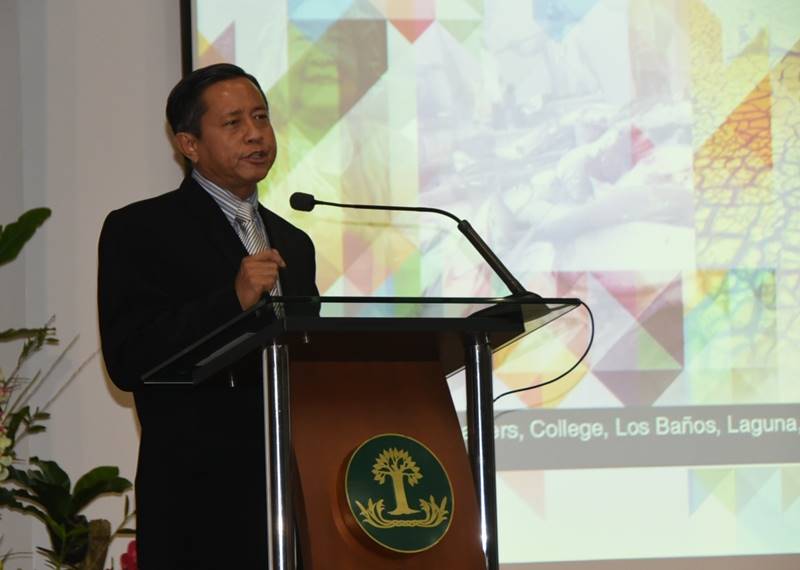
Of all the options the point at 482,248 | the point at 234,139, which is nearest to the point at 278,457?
the point at 482,248

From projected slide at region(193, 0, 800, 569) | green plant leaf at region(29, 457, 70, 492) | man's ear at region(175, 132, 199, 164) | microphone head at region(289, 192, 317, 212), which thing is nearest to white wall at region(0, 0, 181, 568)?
projected slide at region(193, 0, 800, 569)

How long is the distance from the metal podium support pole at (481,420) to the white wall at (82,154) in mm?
2056

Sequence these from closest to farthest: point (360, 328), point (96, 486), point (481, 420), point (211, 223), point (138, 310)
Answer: point (360, 328)
point (481, 420)
point (138, 310)
point (211, 223)
point (96, 486)

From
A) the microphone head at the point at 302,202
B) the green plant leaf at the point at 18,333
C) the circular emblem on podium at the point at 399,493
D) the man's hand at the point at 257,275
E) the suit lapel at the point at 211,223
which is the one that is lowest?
the circular emblem on podium at the point at 399,493

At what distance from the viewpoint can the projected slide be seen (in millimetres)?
3523

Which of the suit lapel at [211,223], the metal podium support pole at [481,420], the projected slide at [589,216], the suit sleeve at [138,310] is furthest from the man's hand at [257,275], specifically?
the projected slide at [589,216]

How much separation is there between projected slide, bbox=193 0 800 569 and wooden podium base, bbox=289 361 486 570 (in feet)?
5.70

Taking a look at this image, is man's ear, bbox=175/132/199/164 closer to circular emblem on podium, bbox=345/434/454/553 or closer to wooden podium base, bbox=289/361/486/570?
wooden podium base, bbox=289/361/486/570

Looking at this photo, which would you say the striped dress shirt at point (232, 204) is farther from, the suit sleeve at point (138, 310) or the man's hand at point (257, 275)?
the man's hand at point (257, 275)

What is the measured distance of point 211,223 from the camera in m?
2.18

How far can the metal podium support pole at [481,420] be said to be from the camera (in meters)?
1.82

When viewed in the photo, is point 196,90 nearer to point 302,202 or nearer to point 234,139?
point 234,139

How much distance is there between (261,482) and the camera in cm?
201

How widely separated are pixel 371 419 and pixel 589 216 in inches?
81.5
